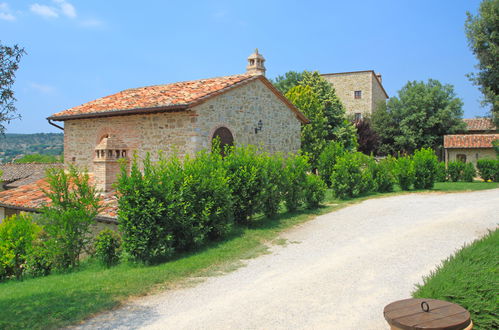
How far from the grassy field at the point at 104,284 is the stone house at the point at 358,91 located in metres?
31.8

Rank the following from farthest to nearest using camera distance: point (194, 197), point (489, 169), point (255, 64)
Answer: point (489, 169)
point (255, 64)
point (194, 197)

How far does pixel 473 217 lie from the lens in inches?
426

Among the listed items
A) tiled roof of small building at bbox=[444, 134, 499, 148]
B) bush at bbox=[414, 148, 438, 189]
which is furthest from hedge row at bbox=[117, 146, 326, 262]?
tiled roof of small building at bbox=[444, 134, 499, 148]

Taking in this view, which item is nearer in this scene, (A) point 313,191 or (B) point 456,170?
(A) point 313,191

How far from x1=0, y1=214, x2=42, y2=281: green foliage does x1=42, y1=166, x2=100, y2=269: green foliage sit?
41.1 inches

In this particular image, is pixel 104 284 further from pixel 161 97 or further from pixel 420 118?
pixel 420 118

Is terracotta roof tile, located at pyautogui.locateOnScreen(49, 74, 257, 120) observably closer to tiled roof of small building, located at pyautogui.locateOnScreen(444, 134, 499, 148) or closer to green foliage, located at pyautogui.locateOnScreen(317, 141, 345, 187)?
green foliage, located at pyautogui.locateOnScreen(317, 141, 345, 187)

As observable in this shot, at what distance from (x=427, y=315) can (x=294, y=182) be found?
333 inches

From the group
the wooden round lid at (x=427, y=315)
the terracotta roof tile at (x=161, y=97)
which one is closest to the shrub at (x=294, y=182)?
the terracotta roof tile at (x=161, y=97)

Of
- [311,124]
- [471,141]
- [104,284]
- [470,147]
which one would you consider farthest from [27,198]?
[471,141]

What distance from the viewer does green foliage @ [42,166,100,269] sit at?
8.21 metres

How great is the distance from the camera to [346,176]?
14859 mm

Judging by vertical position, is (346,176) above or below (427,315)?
above

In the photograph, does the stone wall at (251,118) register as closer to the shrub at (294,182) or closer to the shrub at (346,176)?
the shrub at (294,182)
